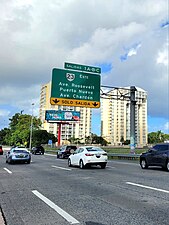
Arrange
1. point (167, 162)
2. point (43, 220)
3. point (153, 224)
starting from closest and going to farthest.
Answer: point (153, 224)
point (43, 220)
point (167, 162)

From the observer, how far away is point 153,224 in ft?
18.2

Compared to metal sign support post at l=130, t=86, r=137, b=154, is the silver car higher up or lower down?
lower down

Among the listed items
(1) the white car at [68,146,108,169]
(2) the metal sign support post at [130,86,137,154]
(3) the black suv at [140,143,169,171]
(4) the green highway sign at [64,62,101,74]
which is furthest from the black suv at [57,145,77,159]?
(3) the black suv at [140,143,169,171]

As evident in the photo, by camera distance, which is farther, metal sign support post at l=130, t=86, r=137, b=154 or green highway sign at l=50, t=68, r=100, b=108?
metal sign support post at l=130, t=86, r=137, b=154

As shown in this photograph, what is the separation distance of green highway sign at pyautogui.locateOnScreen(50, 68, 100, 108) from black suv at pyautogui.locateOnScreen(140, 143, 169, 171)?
1325 cm

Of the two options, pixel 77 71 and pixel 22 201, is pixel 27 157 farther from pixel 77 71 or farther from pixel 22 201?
pixel 22 201

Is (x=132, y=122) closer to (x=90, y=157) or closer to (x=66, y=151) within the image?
(x=66, y=151)

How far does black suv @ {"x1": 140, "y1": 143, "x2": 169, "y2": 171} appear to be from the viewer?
17.4 m

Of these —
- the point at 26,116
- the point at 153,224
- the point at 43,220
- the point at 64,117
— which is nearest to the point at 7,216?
the point at 43,220

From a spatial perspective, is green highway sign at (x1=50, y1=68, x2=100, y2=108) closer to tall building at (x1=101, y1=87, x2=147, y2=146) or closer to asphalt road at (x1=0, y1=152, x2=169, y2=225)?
asphalt road at (x1=0, y1=152, x2=169, y2=225)

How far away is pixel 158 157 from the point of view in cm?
1786

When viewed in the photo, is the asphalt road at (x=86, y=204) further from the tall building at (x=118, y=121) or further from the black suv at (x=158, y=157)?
the tall building at (x=118, y=121)

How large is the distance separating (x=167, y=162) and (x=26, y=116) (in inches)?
4067

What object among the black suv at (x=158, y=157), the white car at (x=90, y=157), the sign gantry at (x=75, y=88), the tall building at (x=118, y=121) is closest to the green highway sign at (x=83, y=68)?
the sign gantry at (x=75, y=88)
